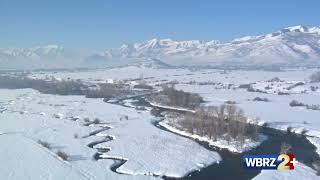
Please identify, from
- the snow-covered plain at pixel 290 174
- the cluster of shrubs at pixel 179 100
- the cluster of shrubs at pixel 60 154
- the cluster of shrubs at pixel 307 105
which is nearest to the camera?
the snow-covered plain at pixel 290 174

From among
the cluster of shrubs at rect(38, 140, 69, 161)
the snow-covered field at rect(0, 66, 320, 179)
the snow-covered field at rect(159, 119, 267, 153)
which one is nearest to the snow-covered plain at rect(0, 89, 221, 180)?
the snow-covered field at rect(0, 66, 320, 179)

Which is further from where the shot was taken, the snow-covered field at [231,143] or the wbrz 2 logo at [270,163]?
the snow-covered field at [231,143]

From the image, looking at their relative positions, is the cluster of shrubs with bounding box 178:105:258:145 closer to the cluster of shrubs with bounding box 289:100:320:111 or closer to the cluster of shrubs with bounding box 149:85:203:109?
the cluster of shrubs with bounding box 149:85:203:109

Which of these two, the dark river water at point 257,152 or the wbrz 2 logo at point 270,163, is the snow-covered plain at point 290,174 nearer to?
the wbrz 2 logo at point 270,163

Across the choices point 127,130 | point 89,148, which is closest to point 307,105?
point 127,130

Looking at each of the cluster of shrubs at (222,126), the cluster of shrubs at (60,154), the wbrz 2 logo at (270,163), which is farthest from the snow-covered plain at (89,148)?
the wbrz 2 logo at (270,163)

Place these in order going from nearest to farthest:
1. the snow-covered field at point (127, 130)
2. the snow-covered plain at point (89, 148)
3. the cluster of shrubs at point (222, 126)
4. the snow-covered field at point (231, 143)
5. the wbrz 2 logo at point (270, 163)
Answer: the wbrz 2 logo at point (270, 163)
the snow-covered plain at point (89, 148)
the snow-covered field at point (127, 130)
the snow-covered field at point (231, 143)
the cluster of shrubs at point (222, 126)
